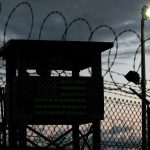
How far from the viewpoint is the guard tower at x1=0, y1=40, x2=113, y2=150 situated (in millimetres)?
14872

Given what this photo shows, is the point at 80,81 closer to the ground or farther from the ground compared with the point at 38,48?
closer to the ground

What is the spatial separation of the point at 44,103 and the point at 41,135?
1.68 metres

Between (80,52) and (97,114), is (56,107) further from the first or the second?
(80,52)

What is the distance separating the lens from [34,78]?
1502 cm

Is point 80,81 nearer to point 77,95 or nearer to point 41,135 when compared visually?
point 77,95

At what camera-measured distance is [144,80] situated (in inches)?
628

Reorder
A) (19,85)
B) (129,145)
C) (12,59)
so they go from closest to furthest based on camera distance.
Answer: (19,85) < (129,145) < (12,59)

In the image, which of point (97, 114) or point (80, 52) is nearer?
point (97, 114)

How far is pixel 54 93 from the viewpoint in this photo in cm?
1505

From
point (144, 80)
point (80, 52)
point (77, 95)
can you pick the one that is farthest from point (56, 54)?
point (144, 80)

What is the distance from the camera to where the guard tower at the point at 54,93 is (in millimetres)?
14872

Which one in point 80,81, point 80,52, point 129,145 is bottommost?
point 129,145

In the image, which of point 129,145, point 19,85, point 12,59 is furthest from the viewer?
point 12,59

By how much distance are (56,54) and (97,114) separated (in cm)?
249
